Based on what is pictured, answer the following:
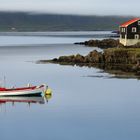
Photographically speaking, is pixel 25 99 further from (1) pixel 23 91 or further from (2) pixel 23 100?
(1) pixel 23 91

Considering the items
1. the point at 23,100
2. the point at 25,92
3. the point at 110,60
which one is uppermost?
the point at 110,60

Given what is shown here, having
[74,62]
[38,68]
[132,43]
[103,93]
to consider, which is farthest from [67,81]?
[132,43]

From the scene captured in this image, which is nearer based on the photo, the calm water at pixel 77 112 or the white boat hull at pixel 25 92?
the calm water at pixel 77 112

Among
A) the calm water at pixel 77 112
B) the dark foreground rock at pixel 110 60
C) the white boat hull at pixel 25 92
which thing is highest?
the dark foreground rock at pixel 110 60

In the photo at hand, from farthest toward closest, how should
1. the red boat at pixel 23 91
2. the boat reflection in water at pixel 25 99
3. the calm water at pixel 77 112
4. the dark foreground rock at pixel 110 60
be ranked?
1. the dark foreground rock at pixel 110 60
2. the red boat at pixel 23 91
3. the boat reflection in water at pixel 25 99
4. the calm water at pixel 77 112

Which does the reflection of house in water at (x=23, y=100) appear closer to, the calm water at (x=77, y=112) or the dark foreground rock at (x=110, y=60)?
the calm water at (x=77, y=112)

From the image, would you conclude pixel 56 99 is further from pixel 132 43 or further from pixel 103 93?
pixel 132 43

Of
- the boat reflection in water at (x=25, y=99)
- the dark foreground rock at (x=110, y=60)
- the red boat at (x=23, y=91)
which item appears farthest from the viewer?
the dark foreground rock at (x=110, y=60)

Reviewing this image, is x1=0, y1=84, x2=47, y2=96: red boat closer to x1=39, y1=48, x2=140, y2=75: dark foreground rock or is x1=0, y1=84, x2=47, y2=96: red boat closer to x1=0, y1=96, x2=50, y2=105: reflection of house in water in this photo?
x1=0, y1=96, x2=50, y2=105: reflection of house in water

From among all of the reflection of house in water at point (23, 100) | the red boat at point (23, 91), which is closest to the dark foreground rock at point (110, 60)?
the red boat at point (23, 91)

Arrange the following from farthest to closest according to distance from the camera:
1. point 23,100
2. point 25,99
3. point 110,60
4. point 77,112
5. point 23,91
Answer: point 110,60 → point 23,91 → point 25,99 → point 23,100 → point 77,112

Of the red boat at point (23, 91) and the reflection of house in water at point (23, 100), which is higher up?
the red boat at point (23, 91)

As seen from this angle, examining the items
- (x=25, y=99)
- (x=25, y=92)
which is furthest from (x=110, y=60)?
(x=25, y=99)

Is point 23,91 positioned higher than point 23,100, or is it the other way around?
point 23,91
